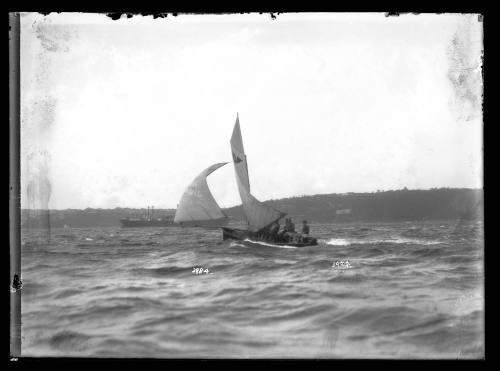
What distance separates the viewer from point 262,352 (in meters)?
7.23

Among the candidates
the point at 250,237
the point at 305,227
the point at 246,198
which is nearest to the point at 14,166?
the point at 246,198

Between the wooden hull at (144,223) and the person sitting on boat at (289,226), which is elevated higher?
the wooden hull at (144,223)

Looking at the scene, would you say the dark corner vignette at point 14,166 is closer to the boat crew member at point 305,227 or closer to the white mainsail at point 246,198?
the white mainsail at point 246,198

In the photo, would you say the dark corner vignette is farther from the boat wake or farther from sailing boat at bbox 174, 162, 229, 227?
the boat wake

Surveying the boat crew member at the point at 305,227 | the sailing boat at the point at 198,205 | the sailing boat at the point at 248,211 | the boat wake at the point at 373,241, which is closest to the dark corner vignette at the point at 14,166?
the sailing boat at the point at 198,205

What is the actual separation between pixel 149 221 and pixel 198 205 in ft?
3.49

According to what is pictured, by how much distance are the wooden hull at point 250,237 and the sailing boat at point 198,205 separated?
1.28 ft

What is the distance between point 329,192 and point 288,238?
1792mm

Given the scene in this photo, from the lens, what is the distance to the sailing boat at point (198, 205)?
8125 millimetres

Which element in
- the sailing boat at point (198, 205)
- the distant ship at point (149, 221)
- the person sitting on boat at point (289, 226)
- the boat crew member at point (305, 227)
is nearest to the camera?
the distant ship at point (149, 221)

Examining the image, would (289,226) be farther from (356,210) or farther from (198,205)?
(198,205)

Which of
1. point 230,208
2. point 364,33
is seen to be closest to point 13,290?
point 230,208

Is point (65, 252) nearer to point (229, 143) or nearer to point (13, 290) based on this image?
point (13, 290)

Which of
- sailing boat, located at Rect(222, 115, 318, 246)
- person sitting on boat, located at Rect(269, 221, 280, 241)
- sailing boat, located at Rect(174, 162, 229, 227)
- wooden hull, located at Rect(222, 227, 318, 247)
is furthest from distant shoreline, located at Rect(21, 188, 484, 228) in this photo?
person sitting on boat, located at Rect(269, 221, 280, 241)
